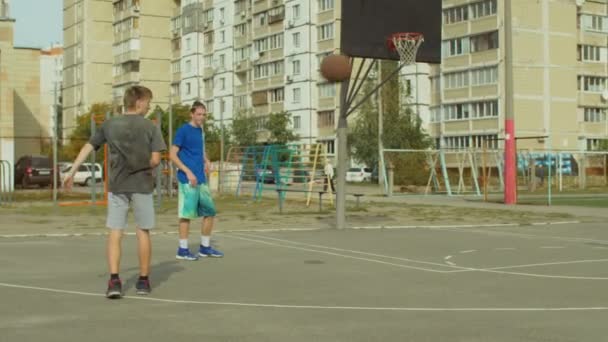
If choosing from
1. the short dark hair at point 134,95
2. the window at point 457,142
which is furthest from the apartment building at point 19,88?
the short dark hair at point 134,95

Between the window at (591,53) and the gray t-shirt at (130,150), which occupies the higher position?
the window at (591,53)

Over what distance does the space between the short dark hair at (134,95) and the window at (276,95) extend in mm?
77572

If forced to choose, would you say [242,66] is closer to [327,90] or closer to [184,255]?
[327,90]

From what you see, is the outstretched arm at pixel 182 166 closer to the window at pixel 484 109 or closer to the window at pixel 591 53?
the window at pixel 484 109

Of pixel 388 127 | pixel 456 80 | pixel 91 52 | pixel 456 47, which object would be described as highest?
pixel 91 52

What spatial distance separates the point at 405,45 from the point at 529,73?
5459 centimetres

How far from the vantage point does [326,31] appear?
80.7 meters

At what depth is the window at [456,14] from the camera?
A: 7019 cm

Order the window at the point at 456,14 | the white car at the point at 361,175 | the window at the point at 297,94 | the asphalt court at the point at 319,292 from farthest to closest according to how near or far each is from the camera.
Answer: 1. the window at the point at 297,94
2. the window at the point at 456,14
3. the white car at the point at 361,175
4. the asphalt court at the point at 319,292

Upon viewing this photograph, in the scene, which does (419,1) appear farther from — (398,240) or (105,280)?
(105,280)

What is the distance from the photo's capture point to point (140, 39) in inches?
4001

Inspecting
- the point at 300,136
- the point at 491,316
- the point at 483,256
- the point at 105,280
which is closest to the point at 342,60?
the point at 483,256

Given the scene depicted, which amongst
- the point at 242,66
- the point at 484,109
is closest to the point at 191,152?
the point at 484,109

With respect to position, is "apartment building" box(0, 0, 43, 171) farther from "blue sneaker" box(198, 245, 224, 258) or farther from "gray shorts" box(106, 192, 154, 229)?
"gray shorts" box(106, 192, 154, 229)
